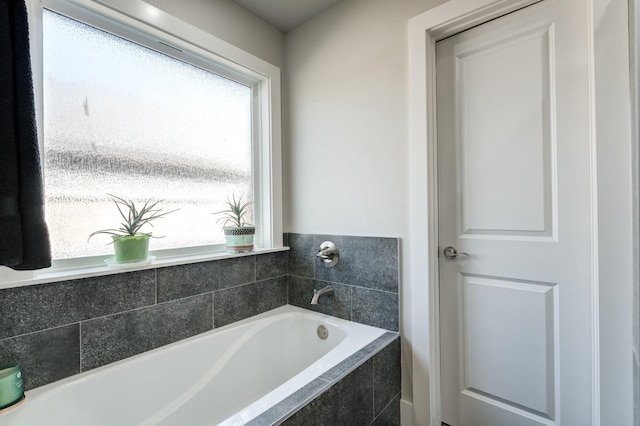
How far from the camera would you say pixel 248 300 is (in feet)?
5.83

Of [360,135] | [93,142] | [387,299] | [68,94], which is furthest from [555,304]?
[68,94]

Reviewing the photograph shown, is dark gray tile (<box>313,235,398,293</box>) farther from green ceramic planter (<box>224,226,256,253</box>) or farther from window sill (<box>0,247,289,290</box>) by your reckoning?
window sill (<box>0,247,289,290</box>)

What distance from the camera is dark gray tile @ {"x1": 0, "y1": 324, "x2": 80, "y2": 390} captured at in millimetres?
1033

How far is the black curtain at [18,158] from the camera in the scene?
866mm

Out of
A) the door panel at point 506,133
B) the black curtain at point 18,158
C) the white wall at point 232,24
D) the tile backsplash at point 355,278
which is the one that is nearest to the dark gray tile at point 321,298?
the tile backsplash at point 355,278

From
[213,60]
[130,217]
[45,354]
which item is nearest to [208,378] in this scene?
[45,354]

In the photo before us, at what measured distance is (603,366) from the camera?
1.04 metres

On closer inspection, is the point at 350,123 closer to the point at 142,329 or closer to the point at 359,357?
the point at 359,357

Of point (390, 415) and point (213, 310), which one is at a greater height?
point (213, 310)

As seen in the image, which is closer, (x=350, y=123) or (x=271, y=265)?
(x=350, y=123)

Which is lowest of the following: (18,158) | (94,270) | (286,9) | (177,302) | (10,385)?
(10,385)

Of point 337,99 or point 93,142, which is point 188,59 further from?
point 337,99

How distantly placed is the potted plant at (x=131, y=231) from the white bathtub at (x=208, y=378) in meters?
0.46

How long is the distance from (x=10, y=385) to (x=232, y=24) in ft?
6.37
